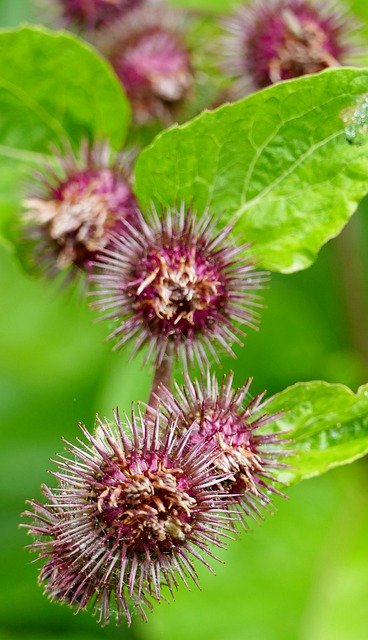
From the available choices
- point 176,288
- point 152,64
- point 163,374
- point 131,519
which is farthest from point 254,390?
point 131,519

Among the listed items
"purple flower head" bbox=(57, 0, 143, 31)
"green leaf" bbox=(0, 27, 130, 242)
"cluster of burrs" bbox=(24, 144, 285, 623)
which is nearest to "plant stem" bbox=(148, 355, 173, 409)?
"cluster of burrs" bbox=(24, 144, 285, 623)

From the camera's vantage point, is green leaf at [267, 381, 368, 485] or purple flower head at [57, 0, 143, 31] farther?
purple flower head at [57, 0, 143, 31]

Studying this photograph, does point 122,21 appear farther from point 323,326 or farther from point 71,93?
point 323,326

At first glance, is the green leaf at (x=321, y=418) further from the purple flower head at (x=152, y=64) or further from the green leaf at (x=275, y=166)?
the purple flower head at (x=152, y=64)

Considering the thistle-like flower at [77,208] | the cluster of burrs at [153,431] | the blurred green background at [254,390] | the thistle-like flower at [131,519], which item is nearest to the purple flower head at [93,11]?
the blurred green background at [254,390]

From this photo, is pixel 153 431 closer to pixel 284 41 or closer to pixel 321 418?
pixel 321 418

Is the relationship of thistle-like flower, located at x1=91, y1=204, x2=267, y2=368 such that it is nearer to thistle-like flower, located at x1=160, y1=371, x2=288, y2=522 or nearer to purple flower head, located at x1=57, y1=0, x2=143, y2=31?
thistle-like flower, located at x1=160, y1=371, x2=288, y2=522

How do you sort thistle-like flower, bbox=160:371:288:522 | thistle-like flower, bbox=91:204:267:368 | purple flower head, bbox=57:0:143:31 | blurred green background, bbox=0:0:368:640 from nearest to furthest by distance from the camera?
thistle-like flower, bbox=160:371:288:522, thistle-like flower, bbox=91:204:267:368, purple flower head, bbox=57:0:143:31, blurred green background, bbox=0:0:368:640
